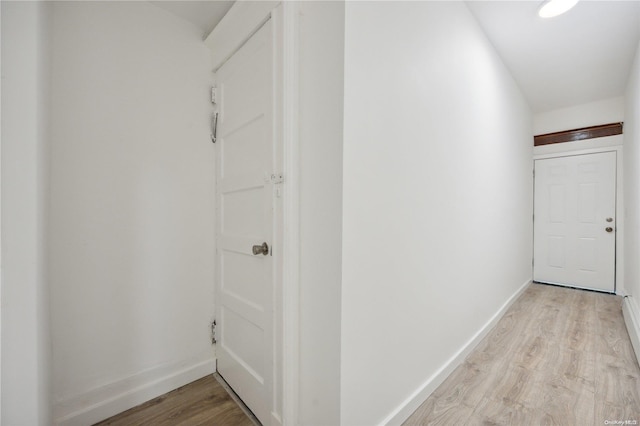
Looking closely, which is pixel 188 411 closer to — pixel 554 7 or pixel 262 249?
pixel 262 249

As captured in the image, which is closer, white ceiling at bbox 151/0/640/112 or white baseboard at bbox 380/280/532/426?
white baseboard at bbox 380/280/532/426

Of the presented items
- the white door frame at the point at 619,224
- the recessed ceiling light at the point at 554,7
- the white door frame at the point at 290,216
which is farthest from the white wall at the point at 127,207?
the white door frame at the point at 619,224

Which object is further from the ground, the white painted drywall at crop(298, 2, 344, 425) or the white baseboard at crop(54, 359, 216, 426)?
the white painted drywall at crop(298, 2, 344, 425)

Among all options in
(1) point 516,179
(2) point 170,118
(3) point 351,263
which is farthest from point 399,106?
(1) point 516,179

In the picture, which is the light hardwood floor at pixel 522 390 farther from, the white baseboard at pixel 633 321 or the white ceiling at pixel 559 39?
the white ceiling at pixel 559 39

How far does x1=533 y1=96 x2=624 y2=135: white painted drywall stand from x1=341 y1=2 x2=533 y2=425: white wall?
2436 mm

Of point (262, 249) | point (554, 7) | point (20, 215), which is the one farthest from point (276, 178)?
point (554, 7)

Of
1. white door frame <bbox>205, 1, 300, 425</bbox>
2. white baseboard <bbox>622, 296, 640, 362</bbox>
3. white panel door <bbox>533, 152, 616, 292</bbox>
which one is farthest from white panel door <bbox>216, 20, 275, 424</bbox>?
white panel door <bbox>533, 152, 616, 292</bbox>

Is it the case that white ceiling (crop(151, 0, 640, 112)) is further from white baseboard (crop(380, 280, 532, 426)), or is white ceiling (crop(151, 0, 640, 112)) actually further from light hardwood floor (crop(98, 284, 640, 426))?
white baseboard (crop(380, 280, 532, 426))

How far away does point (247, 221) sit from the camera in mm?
1543

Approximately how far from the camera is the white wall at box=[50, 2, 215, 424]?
1.35 meters

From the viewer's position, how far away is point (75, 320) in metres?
1.38

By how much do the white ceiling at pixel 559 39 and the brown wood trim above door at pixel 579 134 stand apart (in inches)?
16.3

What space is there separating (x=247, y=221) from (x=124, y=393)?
3.91 ft
